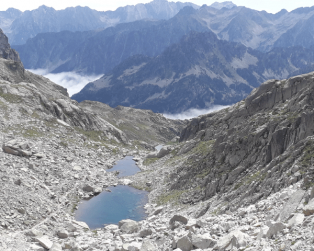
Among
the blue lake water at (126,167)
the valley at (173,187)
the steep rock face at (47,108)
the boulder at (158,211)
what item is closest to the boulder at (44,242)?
the valley at (173,187)

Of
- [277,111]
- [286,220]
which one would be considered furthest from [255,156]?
[286,220]

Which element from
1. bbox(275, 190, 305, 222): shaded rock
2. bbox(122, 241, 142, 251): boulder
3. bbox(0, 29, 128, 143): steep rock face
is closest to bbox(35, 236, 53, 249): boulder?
bbox(122, 241, 142, 251): boulder

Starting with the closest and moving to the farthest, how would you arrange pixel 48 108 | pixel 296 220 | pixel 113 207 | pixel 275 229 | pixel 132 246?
pixel 275 229
pixel 296 220
pixel 132 246
pixel 113 207
pixel 48 108

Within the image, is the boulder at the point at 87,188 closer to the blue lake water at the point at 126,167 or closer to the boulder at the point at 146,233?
the blue lake water at the point at 126,167

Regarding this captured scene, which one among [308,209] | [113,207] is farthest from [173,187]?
[308,209]

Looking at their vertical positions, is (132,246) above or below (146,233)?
below

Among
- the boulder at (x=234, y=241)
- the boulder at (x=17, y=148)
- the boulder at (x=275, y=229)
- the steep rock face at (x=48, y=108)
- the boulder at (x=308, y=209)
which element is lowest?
the boulder at (x=234, y=241)

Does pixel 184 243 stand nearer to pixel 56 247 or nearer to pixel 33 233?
pixel 56 247
